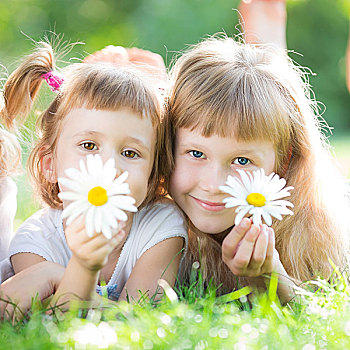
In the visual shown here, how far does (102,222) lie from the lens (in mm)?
1756

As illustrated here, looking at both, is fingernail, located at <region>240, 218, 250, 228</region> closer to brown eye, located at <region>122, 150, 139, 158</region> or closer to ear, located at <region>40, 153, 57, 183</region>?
brown eye, located at <region>122, 150, 139, 158</region>

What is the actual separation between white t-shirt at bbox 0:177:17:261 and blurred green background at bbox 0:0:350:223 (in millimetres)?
13927

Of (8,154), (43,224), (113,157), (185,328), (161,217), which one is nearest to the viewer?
(185,328)

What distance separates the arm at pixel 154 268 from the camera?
93.4 inches

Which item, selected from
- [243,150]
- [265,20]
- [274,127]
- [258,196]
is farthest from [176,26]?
[258,196]

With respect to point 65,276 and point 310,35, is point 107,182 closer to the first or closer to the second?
point 65,276

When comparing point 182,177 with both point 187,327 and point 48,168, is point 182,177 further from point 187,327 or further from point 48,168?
point 187,327

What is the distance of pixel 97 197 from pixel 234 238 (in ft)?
1.84

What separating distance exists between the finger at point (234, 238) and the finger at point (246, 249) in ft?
0.06

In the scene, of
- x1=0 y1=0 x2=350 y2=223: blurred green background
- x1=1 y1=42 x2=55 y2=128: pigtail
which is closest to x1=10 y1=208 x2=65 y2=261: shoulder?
x1=1 y1=42 x2=55 y2=128: pigtail

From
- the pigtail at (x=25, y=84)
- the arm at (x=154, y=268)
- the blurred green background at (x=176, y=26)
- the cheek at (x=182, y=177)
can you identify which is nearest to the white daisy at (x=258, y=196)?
the cheek at (x=182, y=177)

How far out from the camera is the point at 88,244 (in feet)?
5.90

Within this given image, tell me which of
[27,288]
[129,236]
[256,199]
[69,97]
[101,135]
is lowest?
[27,288]

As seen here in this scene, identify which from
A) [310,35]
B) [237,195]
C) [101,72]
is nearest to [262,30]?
[101,72]
